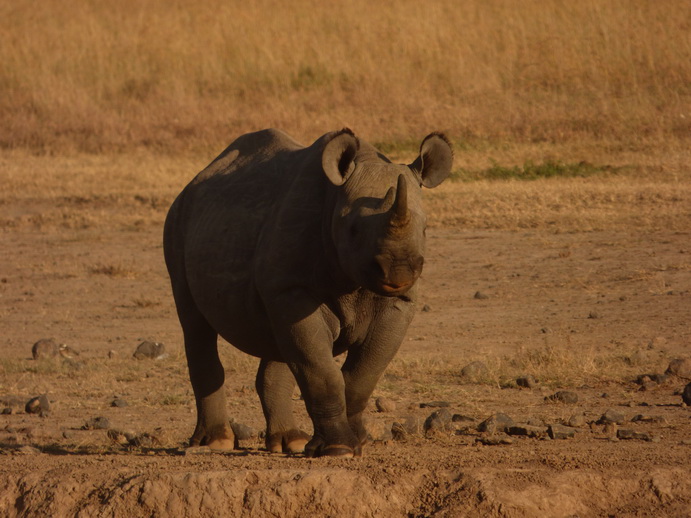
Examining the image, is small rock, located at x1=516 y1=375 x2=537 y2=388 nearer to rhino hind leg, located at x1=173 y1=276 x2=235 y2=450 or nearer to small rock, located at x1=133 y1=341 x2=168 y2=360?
rhino hind leg, located at x1=173 y1=276 x2=235 y2=450

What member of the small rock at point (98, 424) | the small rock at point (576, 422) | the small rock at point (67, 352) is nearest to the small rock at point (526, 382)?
the small rock at point (576, 422)

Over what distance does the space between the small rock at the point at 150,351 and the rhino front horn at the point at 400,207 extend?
4326mm

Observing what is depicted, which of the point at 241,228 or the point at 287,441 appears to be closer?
the point at 241,228

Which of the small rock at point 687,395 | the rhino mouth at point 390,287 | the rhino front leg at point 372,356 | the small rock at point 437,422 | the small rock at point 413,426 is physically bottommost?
the small rock at point 687,395

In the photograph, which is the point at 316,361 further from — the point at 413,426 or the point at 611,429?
the point at 611,429

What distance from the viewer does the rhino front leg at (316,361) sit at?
5.50 meters

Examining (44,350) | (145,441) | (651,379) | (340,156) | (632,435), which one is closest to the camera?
(340,156)

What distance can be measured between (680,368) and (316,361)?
10.6 feet

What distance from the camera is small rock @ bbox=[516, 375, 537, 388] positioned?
784cm

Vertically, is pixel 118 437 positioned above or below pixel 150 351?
above

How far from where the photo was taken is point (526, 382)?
25.8 ft

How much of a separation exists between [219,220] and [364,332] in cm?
100

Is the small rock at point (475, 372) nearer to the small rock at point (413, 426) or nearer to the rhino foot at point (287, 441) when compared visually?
the small rock at point (413, 426)

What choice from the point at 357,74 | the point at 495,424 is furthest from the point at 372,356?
the point at 357,74
